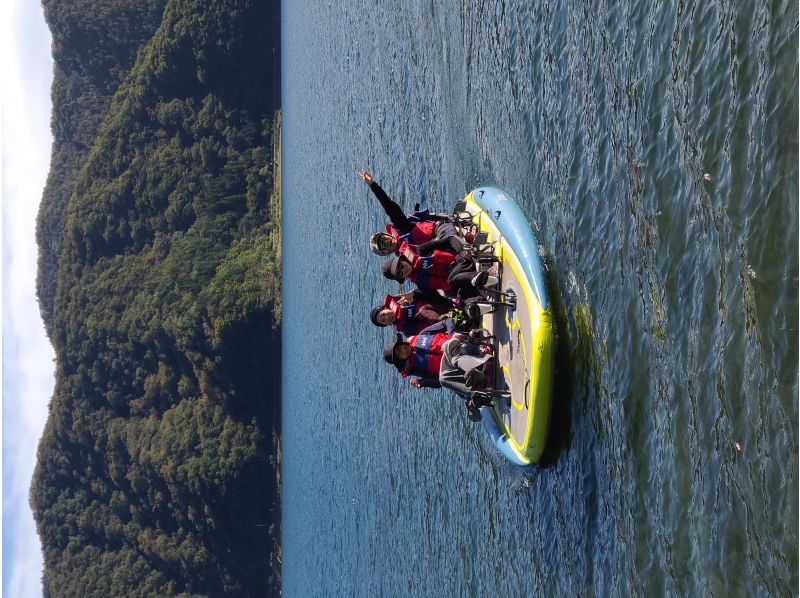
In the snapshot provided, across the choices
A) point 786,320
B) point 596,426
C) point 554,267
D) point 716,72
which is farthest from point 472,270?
point 786,320

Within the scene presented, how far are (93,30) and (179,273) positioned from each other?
26.3 m

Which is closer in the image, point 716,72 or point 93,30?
point 716,72

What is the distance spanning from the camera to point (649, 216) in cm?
874

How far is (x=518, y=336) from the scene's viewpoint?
11.5 meters

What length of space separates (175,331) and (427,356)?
38.0 metres

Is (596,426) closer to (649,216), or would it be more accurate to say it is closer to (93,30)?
(649,216)

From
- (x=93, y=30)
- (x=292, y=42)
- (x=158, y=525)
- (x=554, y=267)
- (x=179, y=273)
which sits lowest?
(x=158, y=525)

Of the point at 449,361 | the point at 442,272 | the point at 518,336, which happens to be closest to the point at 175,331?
the point at 442,272

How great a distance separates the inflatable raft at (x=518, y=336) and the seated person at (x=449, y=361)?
0.33 m

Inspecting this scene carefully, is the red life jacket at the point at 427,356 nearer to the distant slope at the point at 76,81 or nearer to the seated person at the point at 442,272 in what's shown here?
the seated person at the point at 442,272

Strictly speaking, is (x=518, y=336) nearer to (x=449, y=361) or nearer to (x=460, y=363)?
(x=460, y=363)

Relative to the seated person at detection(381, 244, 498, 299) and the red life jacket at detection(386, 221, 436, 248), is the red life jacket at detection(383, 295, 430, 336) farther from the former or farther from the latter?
the red life jacket at detection(386, 221, 436, 248)

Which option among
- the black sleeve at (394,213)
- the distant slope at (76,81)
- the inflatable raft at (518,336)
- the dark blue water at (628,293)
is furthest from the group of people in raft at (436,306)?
the distant slope at (76,81)

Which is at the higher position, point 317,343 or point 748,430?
point 317,343
